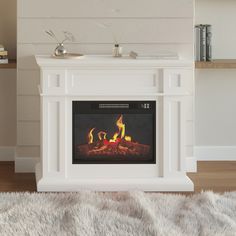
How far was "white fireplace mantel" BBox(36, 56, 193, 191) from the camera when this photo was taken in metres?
4.51

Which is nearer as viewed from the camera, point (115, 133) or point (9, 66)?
point (115, 133)

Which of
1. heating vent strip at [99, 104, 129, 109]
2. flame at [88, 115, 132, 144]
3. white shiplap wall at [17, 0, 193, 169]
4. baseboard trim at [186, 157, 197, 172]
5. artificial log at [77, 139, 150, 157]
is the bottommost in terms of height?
baseboard trim at [186, 157, 197, 172]

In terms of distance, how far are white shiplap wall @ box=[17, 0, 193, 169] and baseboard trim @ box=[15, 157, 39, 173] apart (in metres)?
0.24

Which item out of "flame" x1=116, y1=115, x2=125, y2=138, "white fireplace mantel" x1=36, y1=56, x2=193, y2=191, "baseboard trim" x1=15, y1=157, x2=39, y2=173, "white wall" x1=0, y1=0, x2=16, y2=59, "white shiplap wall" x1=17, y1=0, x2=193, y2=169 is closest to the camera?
"white fireplace mantel" x1=36, y1=56, x2=193, y2=191

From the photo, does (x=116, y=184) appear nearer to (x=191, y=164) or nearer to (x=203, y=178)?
(x=203, y=178)

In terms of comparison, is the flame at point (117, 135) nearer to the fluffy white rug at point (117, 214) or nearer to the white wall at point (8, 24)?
the fluffy white rug at point (117, 214)

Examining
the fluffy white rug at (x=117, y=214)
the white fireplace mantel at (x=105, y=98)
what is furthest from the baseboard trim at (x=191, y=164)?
the fluffy white rug at (x=117, y=214)

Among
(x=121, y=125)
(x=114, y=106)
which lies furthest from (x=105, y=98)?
(x=121, y=125)

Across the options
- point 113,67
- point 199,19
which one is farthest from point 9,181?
point 199,19

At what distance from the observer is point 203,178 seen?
4.92m

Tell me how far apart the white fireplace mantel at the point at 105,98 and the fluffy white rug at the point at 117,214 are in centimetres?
37

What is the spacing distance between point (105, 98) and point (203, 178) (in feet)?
3.23

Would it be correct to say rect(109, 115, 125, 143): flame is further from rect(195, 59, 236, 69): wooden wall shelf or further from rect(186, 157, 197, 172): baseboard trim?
rect(195, 59, 236, 69): wooden wall shelf

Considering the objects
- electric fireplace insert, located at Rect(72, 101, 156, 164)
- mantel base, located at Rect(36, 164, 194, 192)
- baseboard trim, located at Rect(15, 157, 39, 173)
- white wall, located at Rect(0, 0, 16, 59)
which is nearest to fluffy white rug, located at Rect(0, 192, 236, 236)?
mantel base, located at Rect(36, 164, 194, 192)
